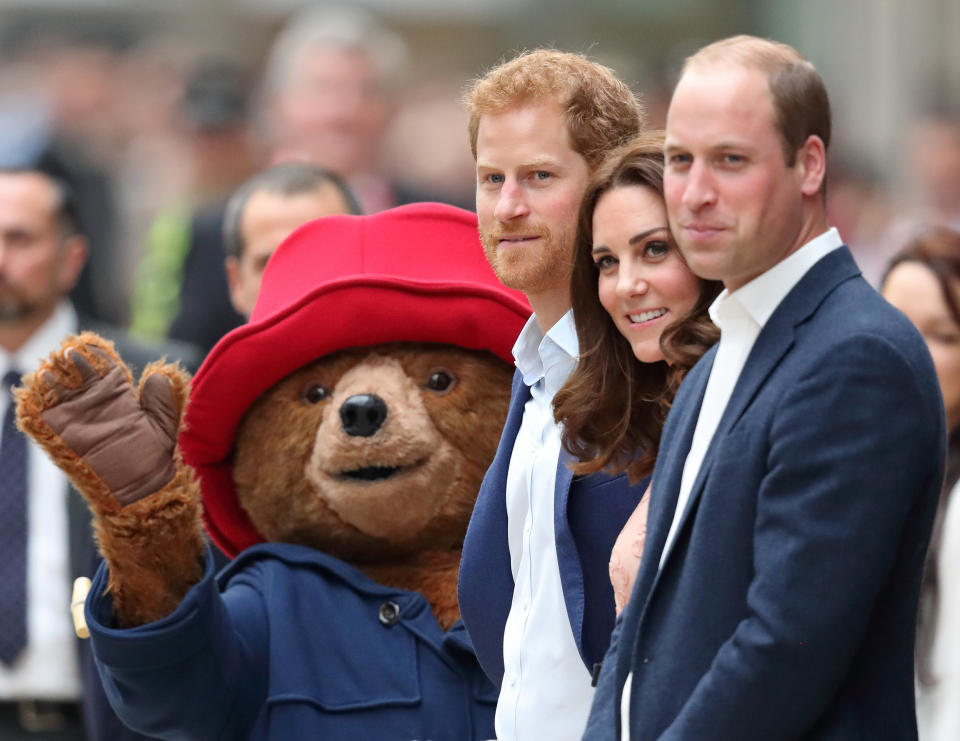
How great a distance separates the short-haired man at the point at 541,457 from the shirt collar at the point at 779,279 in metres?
0.65

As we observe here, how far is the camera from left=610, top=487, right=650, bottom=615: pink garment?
9.59ft

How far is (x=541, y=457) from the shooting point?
10.7ft

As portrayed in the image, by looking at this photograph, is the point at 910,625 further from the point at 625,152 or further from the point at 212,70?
the point at 212,70

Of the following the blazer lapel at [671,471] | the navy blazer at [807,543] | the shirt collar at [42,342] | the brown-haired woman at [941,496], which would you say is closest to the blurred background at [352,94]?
the shirt collar at [42,342]

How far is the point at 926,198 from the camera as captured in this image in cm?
923

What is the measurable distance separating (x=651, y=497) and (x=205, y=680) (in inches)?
52.0

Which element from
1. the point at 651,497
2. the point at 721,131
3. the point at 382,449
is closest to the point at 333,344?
the point at 382,449

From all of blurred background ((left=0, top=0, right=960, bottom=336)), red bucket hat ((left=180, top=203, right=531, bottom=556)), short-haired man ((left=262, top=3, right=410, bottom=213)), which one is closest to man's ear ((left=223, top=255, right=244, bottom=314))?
blurred background ((left=0, top=0, right=960, bottom=336))

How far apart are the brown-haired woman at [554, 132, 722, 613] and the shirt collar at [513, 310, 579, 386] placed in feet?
0.40

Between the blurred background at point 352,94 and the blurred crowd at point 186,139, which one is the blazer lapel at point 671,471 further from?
the blurred crowd at point 186,139

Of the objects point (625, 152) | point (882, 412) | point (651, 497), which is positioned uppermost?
point (625, 152)

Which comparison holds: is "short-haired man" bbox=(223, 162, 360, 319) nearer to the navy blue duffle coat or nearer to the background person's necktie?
the background person's necktie

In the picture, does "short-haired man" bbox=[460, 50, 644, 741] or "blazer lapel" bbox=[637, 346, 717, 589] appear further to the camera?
"short-haired man" bbox=[460, 50, 644, 741]

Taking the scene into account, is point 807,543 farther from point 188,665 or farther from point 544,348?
point 188,665
